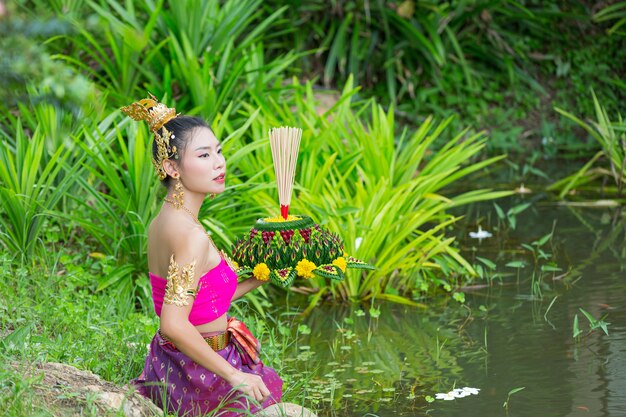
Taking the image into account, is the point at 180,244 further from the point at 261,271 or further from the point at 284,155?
the point at 284,155

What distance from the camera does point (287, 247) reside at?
10.8 ft

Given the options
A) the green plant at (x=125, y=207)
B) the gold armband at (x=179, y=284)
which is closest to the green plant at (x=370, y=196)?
the green plant at (x=125, y=207)

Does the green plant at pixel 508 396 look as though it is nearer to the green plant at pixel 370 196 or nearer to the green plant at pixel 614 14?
the green plant at pixel 370 196

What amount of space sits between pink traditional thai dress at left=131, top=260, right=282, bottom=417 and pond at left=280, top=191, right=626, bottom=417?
0.61m

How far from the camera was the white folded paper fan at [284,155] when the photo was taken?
11.0 feet

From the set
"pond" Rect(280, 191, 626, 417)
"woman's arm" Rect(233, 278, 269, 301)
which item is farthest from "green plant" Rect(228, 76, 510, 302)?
"woman's arm" Rect(233, 278, 269, 301)

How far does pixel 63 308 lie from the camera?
4262 millimetres

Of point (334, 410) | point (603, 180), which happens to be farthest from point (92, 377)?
point (603, 180)

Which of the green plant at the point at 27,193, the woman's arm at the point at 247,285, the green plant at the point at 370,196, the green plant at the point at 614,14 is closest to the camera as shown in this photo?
the woman's arm at the point at 247,285

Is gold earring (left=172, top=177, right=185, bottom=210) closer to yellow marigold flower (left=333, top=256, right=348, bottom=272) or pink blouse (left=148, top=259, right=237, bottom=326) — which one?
pink blouse (left=148, top=259, right=237, bottom=326)

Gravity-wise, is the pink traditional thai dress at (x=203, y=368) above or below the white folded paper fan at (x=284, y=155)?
below

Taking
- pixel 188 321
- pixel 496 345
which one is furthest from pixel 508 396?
pixel 188 321

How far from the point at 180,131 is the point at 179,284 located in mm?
504

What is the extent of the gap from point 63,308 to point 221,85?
2437 mm
